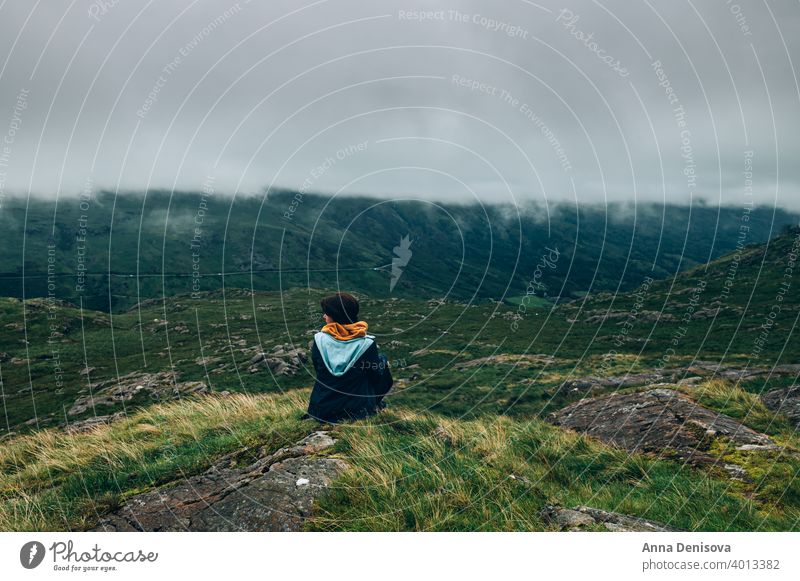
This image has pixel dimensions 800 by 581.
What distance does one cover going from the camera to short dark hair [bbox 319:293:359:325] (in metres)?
8.66

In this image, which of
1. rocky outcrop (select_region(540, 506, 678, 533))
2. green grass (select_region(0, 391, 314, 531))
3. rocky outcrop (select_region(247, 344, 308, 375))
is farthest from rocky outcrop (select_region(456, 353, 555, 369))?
rocky outcrop (select_region(540, 506, 678, 533))

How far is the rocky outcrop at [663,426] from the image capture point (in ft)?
25.0

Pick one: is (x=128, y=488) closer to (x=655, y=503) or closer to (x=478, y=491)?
(x=478, y=491)

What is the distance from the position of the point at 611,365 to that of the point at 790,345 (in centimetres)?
2148

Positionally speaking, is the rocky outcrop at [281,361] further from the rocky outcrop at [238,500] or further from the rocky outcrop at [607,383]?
the rocky outcrop at [238,500]

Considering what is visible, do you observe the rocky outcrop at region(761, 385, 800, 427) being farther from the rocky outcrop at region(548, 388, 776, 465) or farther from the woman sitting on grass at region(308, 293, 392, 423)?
the woman sitting on grass at region(308, 293, 392, 423)

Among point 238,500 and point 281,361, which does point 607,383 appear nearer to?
point 238,500

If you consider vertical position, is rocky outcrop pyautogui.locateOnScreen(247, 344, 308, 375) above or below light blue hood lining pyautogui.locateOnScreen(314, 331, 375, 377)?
below

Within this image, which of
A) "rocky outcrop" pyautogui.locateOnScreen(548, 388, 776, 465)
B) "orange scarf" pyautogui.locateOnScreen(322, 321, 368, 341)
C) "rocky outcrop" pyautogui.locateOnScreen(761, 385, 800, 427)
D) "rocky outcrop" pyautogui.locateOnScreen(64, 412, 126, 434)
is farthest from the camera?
"rocky outcrop" pyautogui.locateOnScreen(64, 412, 126, 434)

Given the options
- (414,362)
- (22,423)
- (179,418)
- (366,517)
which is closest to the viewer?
(366,517)

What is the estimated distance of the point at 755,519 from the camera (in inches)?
231

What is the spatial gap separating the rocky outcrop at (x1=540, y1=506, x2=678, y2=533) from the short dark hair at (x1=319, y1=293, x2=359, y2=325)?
4.67 meters

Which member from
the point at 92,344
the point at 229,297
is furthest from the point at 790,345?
the point at 229,297

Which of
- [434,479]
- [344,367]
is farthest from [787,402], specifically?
[344,367]
